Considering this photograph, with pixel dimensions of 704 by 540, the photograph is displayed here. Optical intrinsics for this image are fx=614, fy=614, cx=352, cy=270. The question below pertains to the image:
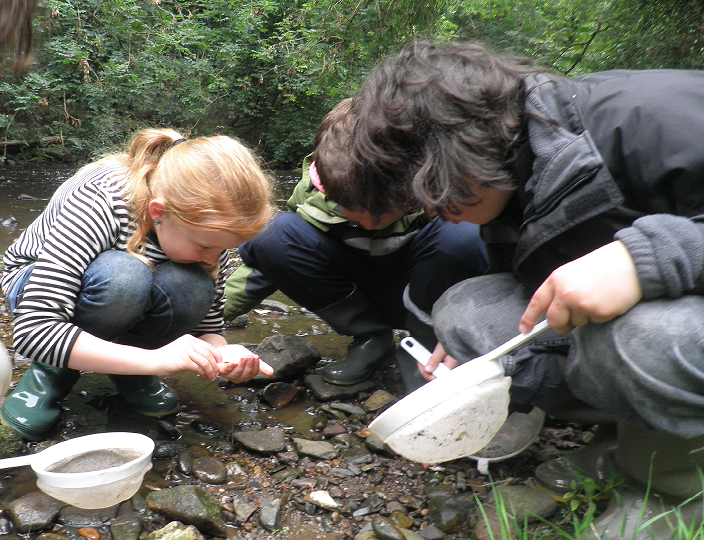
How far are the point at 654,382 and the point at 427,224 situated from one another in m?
0.99

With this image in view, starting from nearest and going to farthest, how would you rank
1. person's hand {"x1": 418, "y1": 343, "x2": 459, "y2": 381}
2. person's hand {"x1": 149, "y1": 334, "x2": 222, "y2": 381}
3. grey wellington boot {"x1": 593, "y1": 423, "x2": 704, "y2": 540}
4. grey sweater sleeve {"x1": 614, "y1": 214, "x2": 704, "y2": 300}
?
1. grey sweater sleeve {"x1": 614, "y1": 214, "x2": 704, "y2": 300}
2. grey wellington boot {"x1": 593, "y1": 423, "x2": 704, "y2": 540}
3. person's hand {"x1": 149, "y1": 334, "x2": 222, "y2": 381}
4. person's hand {"x1": 418, "y1": 343, "x2": 459, "y2": 381}

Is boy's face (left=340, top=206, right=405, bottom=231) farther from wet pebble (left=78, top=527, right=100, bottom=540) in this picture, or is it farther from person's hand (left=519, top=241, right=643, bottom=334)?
wet pebble (left=78, top=527, right=100, bottom=540)

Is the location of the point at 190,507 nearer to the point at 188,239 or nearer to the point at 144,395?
the point at 144,395

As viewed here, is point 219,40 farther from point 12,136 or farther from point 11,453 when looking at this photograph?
point 11,453

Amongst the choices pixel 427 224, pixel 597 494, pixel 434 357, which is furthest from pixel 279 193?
pixel 597 494

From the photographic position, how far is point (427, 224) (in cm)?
186

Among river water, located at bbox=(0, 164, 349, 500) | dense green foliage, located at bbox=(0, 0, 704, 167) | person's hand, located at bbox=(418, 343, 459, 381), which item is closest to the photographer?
person's hand, located at bbox=(418, 343, 459, 381)

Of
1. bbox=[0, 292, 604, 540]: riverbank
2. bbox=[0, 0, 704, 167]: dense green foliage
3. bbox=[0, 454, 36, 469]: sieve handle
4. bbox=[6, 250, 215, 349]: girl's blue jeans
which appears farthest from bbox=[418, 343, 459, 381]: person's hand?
bbox=[0, 0, 704, 167]: dense green foliage

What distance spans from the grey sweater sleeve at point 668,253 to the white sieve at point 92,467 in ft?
3.12

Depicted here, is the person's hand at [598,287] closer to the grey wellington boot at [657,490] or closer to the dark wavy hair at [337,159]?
the grey wellington boot at [657,490]

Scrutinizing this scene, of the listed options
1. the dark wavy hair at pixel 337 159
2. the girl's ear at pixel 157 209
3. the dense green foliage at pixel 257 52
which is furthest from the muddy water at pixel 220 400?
the dense green foliage at pixel 257 52

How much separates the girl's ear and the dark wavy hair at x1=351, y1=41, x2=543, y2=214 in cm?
50

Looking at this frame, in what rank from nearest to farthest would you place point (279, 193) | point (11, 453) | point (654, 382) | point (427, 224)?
point (654, 382), point (11, 453), point (427, 224), point (279, 193)

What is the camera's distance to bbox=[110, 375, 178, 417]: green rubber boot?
1618 mm
